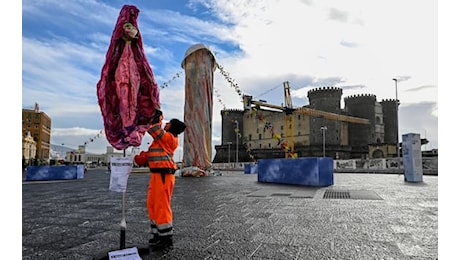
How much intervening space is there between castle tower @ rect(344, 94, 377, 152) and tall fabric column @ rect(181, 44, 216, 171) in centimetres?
4681

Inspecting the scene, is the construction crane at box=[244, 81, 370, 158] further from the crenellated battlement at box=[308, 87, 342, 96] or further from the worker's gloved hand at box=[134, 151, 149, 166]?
the worker's gloved hand at box=[134, 151, 149, 166]

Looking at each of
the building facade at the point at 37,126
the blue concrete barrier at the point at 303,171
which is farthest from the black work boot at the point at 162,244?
the building facade at the point at 37,126

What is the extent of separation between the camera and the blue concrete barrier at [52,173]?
19448 millimetres

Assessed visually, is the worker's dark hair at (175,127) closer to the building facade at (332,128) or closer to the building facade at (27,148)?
the building facade at (332,128)

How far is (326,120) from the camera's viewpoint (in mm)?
59688

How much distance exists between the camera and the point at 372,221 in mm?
5352

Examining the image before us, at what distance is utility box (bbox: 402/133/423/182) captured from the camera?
15.5 meters

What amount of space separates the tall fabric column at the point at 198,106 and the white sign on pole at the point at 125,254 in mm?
16780

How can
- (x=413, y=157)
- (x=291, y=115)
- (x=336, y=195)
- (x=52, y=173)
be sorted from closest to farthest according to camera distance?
(x=336, y=195)
(x=413, y=157)
(x=52, y=173)
(x=291, y=115)

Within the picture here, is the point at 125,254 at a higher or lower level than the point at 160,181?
lower

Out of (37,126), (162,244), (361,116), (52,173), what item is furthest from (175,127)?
(37,126)

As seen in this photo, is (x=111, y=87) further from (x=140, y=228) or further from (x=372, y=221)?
(x=372, y=221)

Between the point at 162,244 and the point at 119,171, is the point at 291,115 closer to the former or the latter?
the point at 162,244

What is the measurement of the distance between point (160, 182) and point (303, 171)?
9880mm
